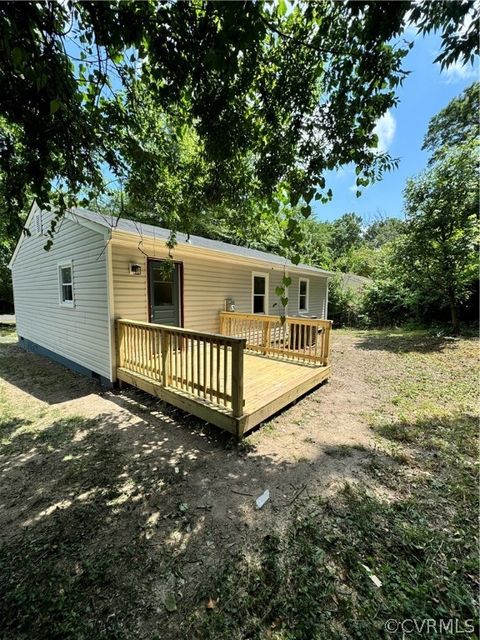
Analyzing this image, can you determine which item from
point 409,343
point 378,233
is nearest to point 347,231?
point 378,233

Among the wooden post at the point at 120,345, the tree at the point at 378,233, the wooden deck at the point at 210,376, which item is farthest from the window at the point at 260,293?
the tree at the point at 378,233

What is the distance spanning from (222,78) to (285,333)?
5.47m

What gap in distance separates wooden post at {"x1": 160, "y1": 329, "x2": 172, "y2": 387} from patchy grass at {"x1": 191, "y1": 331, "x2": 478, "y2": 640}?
2.62 metres

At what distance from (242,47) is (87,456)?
4068mm

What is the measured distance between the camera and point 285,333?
23.2ft

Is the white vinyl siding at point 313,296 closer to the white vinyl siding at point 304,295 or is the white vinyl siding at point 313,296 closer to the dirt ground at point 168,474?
the white vinyl siding at point 304,295

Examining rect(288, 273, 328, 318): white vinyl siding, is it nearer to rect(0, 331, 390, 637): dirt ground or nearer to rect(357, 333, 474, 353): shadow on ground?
rect(357, 333, 474, 353): shadow on ground

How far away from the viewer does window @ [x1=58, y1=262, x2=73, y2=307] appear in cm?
657

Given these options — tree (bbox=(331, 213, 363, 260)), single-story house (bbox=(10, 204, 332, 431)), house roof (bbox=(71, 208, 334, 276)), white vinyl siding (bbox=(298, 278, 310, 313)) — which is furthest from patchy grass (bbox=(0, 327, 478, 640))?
tree (bbox=(331, 213, 363, 260))

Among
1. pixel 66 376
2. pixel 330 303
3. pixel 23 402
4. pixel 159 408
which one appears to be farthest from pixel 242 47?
pixel 330 303

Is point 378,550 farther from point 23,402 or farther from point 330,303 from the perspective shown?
point 330,303

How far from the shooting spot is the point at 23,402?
487cm

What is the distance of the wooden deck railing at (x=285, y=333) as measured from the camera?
19.4ft

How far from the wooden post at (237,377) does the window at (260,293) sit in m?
5.67
